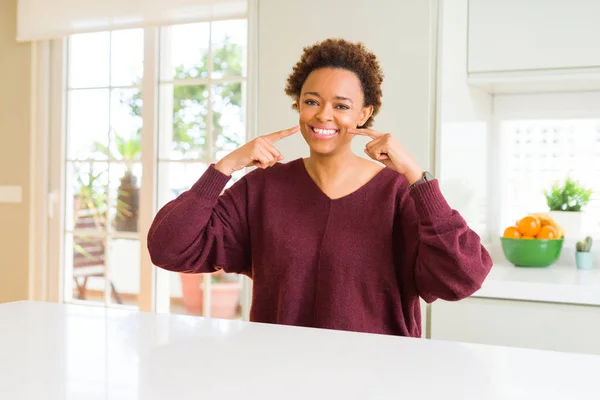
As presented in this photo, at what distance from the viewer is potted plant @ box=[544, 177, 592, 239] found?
2664mm

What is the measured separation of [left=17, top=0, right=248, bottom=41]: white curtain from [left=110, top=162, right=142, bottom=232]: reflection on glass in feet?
2.42

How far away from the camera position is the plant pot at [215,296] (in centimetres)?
487

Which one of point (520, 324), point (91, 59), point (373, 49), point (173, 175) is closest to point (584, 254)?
point (520, 324)

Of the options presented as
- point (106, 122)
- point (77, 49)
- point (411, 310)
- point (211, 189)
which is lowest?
point (411, 310)

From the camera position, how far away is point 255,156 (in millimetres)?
1585

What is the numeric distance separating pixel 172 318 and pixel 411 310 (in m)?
0.55

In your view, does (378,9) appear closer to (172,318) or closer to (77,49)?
(172,318)

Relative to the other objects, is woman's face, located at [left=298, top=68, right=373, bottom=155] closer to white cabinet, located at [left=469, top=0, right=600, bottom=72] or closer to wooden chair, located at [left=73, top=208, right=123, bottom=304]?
white cabinet, located at [left=469, top=0, right=600, bottom=72]

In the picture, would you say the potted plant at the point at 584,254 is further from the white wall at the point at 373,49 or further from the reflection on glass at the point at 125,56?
the reflection on glass at the point at 125,56

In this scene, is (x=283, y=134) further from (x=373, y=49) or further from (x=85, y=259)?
(x=85, y=259)

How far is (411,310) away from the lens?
1.55 meters

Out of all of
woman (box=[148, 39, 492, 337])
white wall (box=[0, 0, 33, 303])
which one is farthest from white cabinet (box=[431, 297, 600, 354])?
white wall (box=[0, 0, 33, 303])

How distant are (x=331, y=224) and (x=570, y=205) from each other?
1.47m

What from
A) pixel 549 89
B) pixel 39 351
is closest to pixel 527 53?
pixel 549 89
